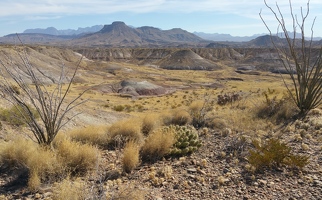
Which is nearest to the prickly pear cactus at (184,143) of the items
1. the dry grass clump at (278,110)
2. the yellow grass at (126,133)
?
the yellow grass at (126,133)

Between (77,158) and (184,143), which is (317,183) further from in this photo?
(77,158)

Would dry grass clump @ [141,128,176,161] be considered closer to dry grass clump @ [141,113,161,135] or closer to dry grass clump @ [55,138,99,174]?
dry grass clump @ [55,138,99,174]

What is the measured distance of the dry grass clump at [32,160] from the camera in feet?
18.2

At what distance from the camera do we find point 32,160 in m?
5.82

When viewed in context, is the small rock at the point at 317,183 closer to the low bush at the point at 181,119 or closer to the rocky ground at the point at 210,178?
the rocky ground at the point at 210,178

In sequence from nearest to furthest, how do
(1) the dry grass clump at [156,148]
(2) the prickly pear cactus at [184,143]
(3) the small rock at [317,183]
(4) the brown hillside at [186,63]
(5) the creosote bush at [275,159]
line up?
(3) the small rock at [317,183] < (5) the creosote bush at [275,159] < (1) the dry grass clump at [156,148] < (2) the prickly pear cactus at [184,143] < (4) the brown hillside at [186,63]

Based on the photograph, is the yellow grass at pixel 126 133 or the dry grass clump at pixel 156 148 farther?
the yellow grass at pixel 126 133

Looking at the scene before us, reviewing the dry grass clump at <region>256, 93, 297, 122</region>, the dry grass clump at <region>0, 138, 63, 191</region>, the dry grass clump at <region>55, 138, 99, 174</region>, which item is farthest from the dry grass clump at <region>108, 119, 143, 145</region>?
the dry grass clump at <region>256, 93, 297, 122</region>

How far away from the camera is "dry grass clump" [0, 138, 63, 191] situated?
5.54m

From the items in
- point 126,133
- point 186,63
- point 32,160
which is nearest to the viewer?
point 32,160

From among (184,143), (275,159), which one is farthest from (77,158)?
(275,159)

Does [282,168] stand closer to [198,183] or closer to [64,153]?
[198,183]

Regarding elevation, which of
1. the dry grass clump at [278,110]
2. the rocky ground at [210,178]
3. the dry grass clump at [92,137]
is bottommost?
the rocky ground at [210,178]

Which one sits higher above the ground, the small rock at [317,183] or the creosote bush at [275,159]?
the creosote bush at [275,159]
